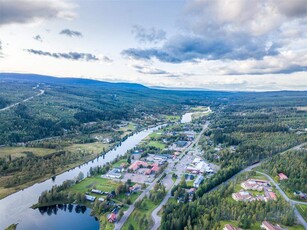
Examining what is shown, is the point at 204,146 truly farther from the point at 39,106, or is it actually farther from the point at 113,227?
the point at 39,106

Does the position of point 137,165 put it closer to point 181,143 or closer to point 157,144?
point 157,144

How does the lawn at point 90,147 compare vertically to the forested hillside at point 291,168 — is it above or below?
below

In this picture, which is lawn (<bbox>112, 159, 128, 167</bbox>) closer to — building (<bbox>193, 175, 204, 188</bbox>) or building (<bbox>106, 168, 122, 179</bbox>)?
building (<bbox>106, 168, 122, 179</bbox>)

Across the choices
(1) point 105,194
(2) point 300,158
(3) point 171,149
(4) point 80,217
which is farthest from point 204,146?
(4) point 80,217

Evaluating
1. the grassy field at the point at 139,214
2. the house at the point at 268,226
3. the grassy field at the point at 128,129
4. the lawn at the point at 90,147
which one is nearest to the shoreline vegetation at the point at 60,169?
the lawn at the point at 90,147

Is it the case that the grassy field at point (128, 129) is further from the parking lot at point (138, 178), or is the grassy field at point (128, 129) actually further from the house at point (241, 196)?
the house at point (241, 196)

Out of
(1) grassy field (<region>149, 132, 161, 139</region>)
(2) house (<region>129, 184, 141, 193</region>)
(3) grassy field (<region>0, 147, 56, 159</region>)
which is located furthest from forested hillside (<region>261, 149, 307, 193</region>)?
(3) grassy field (<region>0, 147, 56, 159</region>)
